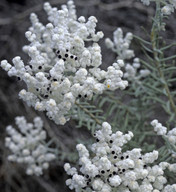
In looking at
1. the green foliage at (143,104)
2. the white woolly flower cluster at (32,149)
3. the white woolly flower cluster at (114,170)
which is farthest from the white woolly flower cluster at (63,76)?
the white woolly flower cluster at (32,149)

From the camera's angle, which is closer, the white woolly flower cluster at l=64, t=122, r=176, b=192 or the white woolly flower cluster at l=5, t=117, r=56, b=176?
the white woolly flower cluster at l=64, t=122, r=176, b=192

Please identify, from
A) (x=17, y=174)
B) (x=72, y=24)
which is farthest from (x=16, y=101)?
(x=72, y=24)

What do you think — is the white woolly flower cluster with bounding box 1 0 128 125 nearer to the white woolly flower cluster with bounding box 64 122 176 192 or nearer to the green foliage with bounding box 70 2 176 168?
the white woolly flower cluster with bounding box 64 122 176 192

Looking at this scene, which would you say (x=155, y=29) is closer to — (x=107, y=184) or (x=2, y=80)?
(x=107, y=184)

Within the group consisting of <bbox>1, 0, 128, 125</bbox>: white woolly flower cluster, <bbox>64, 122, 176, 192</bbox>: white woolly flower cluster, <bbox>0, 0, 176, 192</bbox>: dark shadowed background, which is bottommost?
<bbox>64, 122, 176, 192</bbox>: white woolly flower cluster

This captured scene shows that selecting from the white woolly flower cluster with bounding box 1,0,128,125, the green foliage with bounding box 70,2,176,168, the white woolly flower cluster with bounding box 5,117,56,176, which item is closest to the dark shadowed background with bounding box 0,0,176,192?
the white woolly flower cluster with bounding box 5,117,56,176

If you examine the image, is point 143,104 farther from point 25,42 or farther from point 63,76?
point 25,42

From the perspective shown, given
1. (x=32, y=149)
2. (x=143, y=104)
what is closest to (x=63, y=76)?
(x=143, y=104)

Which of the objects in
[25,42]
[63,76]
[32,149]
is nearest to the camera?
[63,76]
